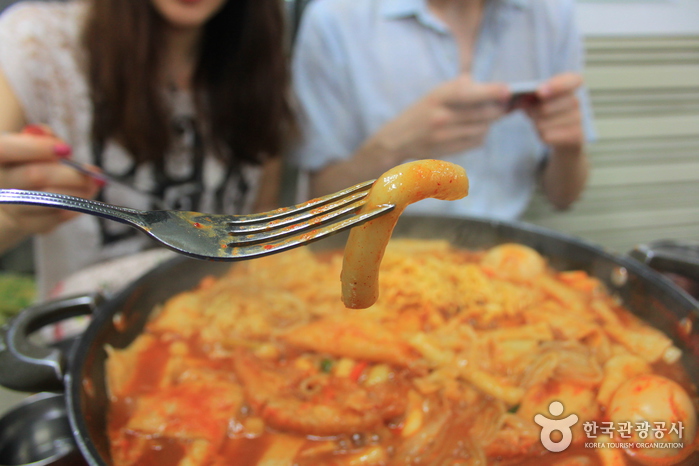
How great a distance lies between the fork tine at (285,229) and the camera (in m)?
0.62

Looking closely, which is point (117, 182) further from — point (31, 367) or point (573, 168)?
point (573, 168)

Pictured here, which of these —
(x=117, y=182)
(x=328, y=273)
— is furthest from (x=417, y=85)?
(x=117, y=182)

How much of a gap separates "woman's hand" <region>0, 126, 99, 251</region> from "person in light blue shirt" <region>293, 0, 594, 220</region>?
1.15m

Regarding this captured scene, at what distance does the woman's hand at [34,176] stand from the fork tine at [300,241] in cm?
89

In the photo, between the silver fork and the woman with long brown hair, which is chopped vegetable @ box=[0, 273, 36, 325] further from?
the silver fork

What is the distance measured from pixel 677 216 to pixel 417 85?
265 centimetres

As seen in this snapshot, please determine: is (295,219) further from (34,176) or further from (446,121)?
(446,121)

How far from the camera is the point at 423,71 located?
2219 millimetres

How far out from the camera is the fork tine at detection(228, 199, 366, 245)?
62 cm

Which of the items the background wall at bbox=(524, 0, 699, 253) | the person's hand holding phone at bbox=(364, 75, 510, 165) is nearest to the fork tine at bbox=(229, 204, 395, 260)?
the person's hand holding phone at bbox=(364, 75, 510, 165)

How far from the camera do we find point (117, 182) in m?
1.87

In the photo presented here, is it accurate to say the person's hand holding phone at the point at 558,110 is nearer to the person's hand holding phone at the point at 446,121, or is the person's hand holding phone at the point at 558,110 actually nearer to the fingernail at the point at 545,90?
the fingernail at the point at 545,90

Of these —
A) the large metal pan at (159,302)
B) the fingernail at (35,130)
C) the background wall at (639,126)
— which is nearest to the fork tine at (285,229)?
the large metal pan at (159,302)

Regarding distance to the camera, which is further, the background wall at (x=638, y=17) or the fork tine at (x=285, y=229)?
the background wall at (x=638, y=17)
